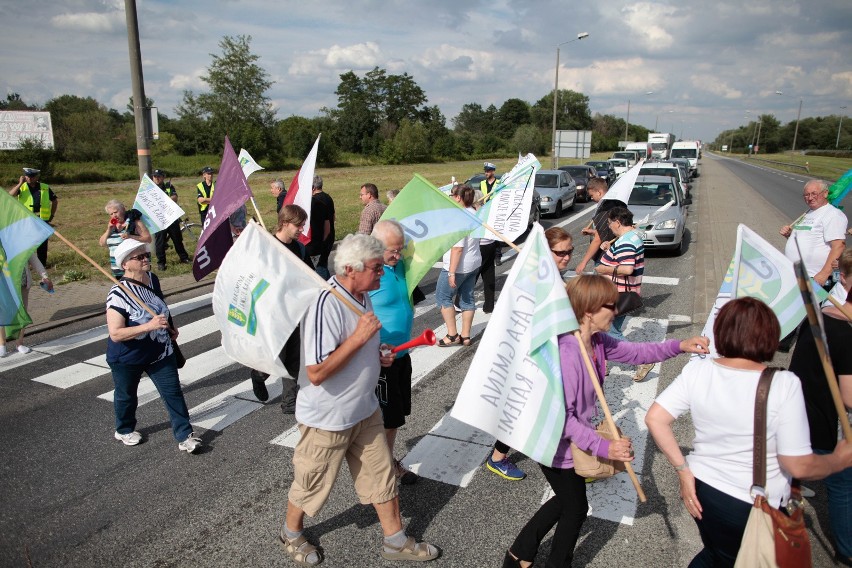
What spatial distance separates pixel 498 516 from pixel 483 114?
119m

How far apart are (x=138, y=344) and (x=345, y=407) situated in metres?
2.28

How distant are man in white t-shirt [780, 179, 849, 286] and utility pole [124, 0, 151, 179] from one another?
9496 millimetres

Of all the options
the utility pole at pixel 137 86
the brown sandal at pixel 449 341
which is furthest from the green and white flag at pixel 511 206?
the utility pole at pixel 137 86

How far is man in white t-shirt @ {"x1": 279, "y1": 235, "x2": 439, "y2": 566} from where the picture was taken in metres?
2.92

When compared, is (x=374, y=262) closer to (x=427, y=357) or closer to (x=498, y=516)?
(x=498, y=516)

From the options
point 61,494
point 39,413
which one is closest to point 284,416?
point 61,494

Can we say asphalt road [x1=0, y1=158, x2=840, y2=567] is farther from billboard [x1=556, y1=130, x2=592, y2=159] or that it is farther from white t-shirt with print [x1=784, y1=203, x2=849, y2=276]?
billboard [x1=556, y1=130, x2=592, y2=159]

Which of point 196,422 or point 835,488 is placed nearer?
point 835,488

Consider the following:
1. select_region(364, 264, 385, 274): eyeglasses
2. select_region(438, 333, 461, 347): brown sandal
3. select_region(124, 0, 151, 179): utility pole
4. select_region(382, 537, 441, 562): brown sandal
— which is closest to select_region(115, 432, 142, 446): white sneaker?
select_region(382, 537, 441, 562): brown sandal

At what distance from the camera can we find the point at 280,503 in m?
3.97

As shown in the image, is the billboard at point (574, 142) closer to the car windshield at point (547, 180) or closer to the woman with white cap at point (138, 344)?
the car windshield at point (547, 180)

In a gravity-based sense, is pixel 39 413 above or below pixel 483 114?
below

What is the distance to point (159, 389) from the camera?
457 cm

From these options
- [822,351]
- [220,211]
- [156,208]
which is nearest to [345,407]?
[822,351]
